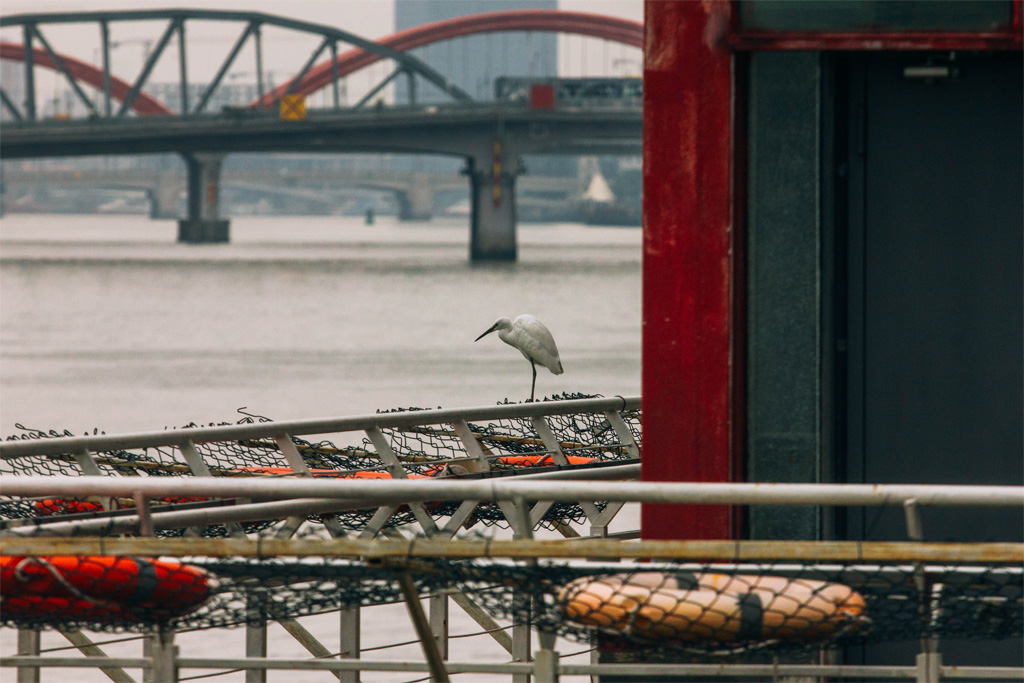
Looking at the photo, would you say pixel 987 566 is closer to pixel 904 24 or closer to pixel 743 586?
pixel 743 586

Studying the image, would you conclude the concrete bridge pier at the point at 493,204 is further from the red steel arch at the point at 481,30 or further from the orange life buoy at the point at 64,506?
the orange life buoy at the point at 64,506

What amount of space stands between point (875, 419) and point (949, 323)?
445 mm

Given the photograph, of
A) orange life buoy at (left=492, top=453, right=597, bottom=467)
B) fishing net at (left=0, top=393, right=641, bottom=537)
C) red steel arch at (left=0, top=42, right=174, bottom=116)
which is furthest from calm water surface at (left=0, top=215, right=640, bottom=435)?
orange life buoy at (left=492, top=453, right=597, bottom=467)

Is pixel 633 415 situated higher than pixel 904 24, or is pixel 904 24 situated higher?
pixel 904 24

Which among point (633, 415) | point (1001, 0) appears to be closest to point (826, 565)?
point (1001, 0)

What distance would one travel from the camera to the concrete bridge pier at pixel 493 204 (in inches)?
A: 3824

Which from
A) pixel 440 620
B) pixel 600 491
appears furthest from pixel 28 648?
pixel 600 491

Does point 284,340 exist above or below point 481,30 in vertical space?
below

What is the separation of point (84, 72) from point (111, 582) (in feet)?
→ 419

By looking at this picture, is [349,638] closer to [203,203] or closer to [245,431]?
[245,431]

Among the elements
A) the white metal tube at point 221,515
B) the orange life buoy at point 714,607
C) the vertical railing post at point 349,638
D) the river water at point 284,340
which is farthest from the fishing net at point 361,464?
the orange life buoy at point 714,607

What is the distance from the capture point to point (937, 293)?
20.4 ft

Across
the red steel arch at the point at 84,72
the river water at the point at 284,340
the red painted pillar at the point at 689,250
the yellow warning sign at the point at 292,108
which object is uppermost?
the red steel arch at the point at 84,72

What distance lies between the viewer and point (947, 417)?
20.6 feet
